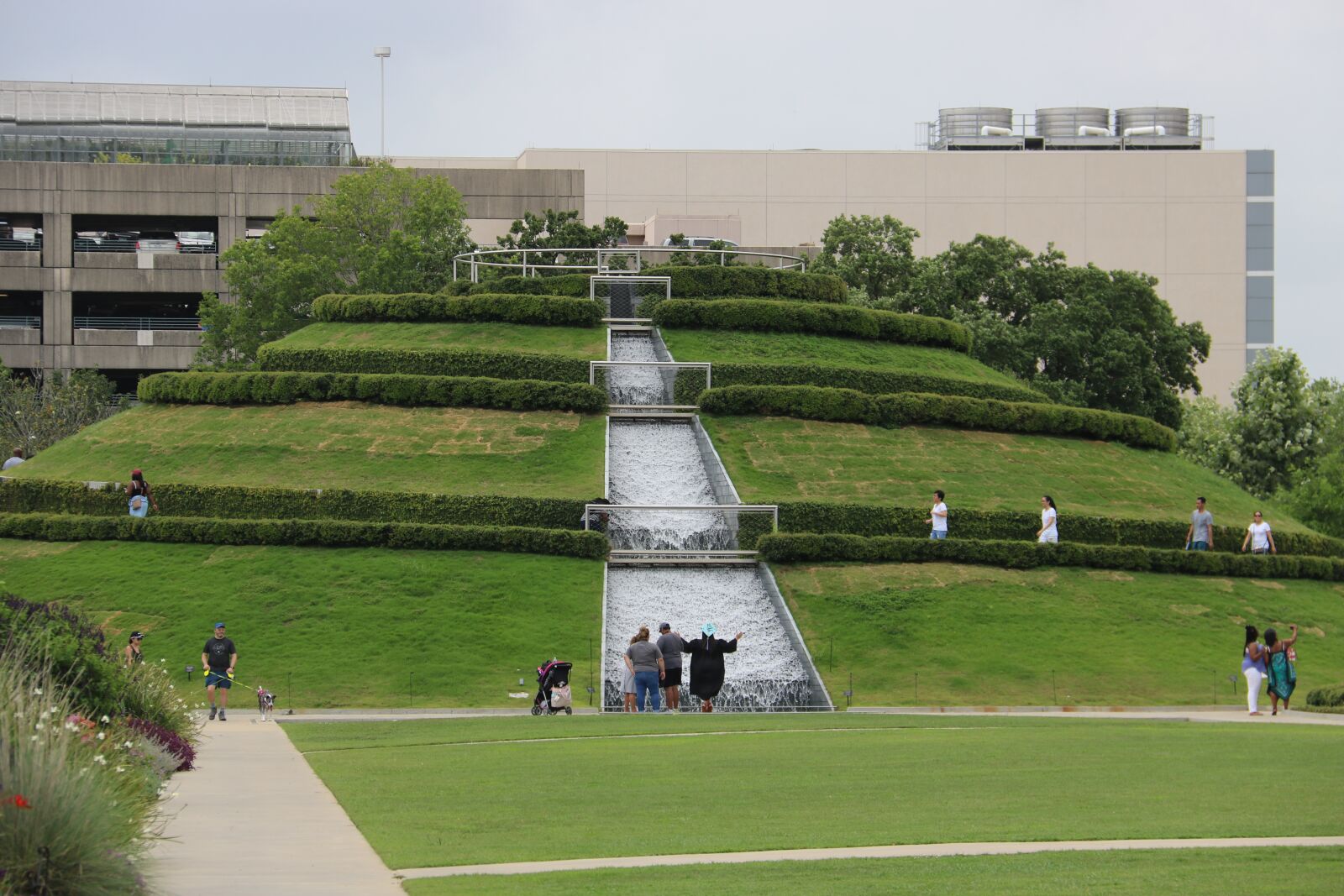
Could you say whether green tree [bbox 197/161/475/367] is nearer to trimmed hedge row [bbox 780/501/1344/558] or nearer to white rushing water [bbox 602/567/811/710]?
trimmed hedge row [bbox 780/501/1344/558]

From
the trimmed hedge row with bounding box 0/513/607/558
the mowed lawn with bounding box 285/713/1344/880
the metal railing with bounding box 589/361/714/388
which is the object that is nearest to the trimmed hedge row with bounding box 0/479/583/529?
the trimmed hedge row with bounding box 0/513/607/558

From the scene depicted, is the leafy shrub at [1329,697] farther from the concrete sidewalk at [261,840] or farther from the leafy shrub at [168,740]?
the leafy shrub at [168,740]

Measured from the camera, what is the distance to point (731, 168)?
104 meters

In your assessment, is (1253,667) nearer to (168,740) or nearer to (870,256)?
(168,740)

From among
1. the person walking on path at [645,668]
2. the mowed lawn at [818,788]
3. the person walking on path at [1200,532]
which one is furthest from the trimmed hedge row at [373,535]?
the person walking on path at [1200,532]

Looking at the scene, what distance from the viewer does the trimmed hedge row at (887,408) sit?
1624 inches

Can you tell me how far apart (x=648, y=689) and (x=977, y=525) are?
11.0m

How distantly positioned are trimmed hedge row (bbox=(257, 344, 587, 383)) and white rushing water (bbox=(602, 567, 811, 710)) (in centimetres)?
1011

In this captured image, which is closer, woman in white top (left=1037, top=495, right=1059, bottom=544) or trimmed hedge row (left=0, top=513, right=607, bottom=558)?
trimmed hedge row (left=0, top=513, right=607, bottom=558)

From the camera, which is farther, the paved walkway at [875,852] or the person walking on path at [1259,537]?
the person walking on path at [1259,537]

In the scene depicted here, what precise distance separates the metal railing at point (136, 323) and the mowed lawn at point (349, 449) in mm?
50783

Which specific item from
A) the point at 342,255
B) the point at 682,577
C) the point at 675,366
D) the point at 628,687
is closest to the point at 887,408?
the point at 675,366

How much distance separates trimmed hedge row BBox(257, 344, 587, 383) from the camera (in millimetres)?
42500

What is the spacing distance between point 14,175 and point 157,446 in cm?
5657
